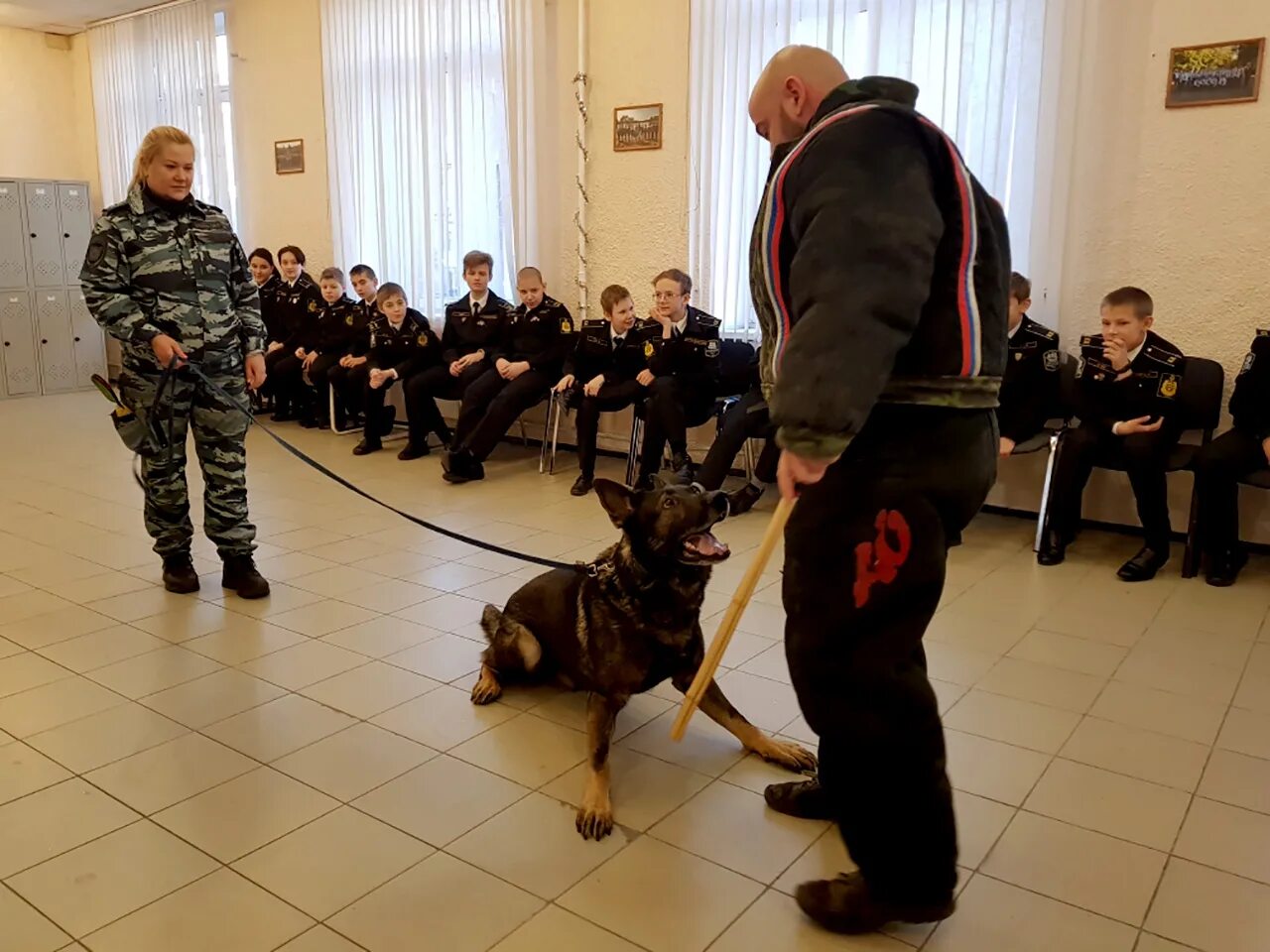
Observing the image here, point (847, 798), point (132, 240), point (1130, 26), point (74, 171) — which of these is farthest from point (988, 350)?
point (74, 171)

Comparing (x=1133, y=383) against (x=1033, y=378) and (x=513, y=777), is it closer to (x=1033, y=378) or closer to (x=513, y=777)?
(x=1033, y=378)

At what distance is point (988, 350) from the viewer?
164 cm

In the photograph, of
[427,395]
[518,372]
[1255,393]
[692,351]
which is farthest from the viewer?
[427,395]

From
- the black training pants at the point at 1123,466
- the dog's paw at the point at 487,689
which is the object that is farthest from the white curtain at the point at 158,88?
the black training pants at the point at 1123,466

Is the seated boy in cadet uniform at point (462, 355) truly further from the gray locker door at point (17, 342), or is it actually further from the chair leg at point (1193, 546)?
the gray locker door at point (17, 342)

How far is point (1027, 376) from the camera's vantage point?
461 cm

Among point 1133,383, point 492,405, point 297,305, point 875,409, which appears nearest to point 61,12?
point 297,305

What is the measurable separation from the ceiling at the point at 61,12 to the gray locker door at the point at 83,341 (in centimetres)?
241

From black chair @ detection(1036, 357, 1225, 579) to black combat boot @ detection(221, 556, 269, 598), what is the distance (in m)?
3.52

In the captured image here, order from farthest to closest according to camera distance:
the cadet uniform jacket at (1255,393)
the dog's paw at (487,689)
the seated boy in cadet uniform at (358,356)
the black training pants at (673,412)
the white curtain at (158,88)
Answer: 1. the white curtain at (158,88)
2. the seated boy in cadet uniform at (358,356)
3. the black training pants at (673,412)
4. the cadet uniform jacket at (1255,393)
5. the dog's paw at (487,689)

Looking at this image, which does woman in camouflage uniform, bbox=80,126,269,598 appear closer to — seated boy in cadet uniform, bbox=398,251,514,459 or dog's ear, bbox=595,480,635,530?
dog's ear, bbox=595,480,635,530

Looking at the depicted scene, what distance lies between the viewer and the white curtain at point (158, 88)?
854cm

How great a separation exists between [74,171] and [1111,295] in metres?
9.65

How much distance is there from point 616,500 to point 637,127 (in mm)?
4378
